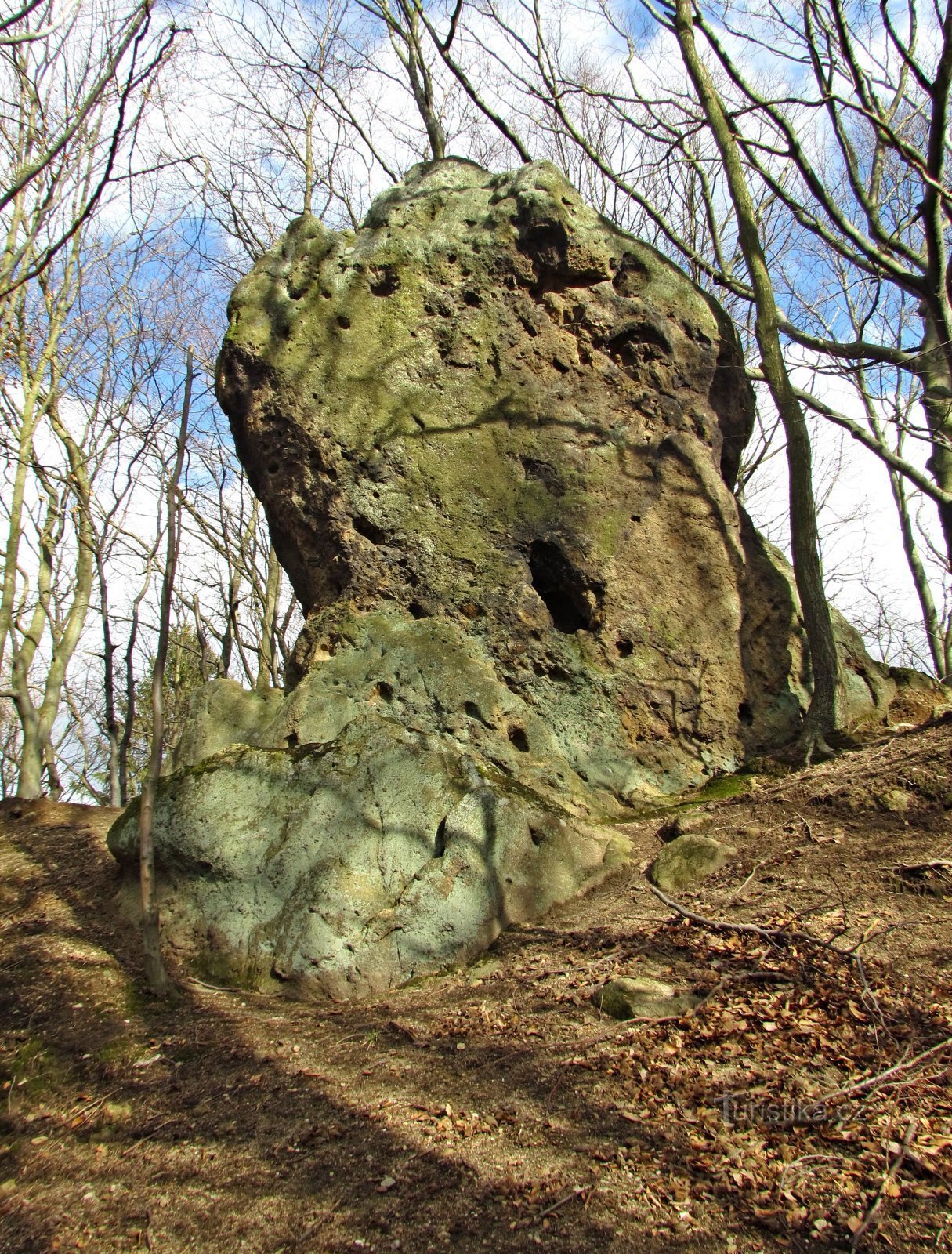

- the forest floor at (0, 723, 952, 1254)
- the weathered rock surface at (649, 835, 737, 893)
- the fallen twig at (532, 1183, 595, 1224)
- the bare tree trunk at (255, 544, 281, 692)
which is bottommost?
the fallen twig at (532, 1183, 595, 1224)

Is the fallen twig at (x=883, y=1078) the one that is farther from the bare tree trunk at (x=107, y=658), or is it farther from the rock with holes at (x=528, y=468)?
the bare tree trunk at (x=107, y=658)

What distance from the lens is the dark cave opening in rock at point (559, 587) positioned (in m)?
7.40

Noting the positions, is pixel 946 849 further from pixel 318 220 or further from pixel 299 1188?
pixel 318 220

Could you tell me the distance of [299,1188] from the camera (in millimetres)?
2664

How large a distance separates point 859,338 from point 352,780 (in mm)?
7317

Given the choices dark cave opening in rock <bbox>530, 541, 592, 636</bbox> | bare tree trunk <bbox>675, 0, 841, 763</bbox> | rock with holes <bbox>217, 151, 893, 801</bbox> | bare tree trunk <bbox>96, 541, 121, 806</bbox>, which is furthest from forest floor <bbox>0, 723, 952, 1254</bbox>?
bare tree trunk <bbox>96, 541, 121, 806</bbox>

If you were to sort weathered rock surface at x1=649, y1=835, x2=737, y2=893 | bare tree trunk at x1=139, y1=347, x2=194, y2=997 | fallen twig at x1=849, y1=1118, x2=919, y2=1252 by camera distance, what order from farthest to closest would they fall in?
weathered rock surface at x1=649, y1=835, x2=737, y2=893 → bare tree trunk at x1=139, y1=347, x2=194, y2=997 → fallen twig at x1=849, y1=1118, x2=919, y2=1252

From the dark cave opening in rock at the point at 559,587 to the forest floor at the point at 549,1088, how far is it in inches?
121

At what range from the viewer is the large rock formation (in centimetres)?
674

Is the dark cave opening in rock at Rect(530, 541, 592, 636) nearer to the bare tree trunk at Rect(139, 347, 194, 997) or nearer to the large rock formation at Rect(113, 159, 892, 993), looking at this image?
the large rock formation at Rect(113, 159, 892, 993)

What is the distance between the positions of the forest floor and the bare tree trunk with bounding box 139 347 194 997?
8.6 inches

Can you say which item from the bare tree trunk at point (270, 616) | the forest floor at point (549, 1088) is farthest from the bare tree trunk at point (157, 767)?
the bare tree trunk at point (270, 616)

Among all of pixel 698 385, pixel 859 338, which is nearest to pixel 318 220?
pixel 698 385

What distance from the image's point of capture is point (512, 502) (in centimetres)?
744
